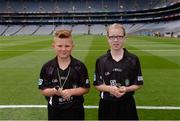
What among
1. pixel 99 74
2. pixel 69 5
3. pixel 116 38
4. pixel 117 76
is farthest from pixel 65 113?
pixel 69 5

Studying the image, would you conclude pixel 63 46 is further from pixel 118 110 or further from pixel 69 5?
pixel 69 5

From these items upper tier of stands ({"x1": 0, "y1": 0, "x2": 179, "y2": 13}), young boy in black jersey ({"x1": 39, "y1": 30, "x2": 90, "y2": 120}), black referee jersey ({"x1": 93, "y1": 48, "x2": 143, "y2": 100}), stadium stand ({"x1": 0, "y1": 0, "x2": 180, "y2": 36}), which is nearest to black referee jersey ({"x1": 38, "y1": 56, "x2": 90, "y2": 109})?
young boy in black jersey ({"x1": 39, "y1": 30, "x2": 90, "y2": 120})

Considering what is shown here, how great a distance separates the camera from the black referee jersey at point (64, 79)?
206 inches

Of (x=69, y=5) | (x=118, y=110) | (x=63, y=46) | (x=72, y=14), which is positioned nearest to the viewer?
(x=63, y=46)

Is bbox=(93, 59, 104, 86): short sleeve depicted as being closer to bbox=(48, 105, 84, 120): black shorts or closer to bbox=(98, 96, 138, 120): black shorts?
bbox=(98, 96, 138, 120): black shorts

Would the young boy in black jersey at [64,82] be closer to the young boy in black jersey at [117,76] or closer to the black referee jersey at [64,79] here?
the black referee jersey at [64,79]

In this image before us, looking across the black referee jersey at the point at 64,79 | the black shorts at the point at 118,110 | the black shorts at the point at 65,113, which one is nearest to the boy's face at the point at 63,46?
the black referee jersey at the point at 64,79

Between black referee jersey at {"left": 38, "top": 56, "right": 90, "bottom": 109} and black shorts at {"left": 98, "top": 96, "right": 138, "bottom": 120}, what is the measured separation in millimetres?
436

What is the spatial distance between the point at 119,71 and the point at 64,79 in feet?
2.54

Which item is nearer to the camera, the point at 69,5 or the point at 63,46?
the point at 63,46

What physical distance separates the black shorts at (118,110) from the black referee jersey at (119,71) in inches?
3.3

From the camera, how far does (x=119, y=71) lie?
212 inches

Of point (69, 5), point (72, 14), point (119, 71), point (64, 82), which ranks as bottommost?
point (64, 82)

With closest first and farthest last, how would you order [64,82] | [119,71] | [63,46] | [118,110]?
[63,46] → [64,82] → [119,71] → [118,110]
